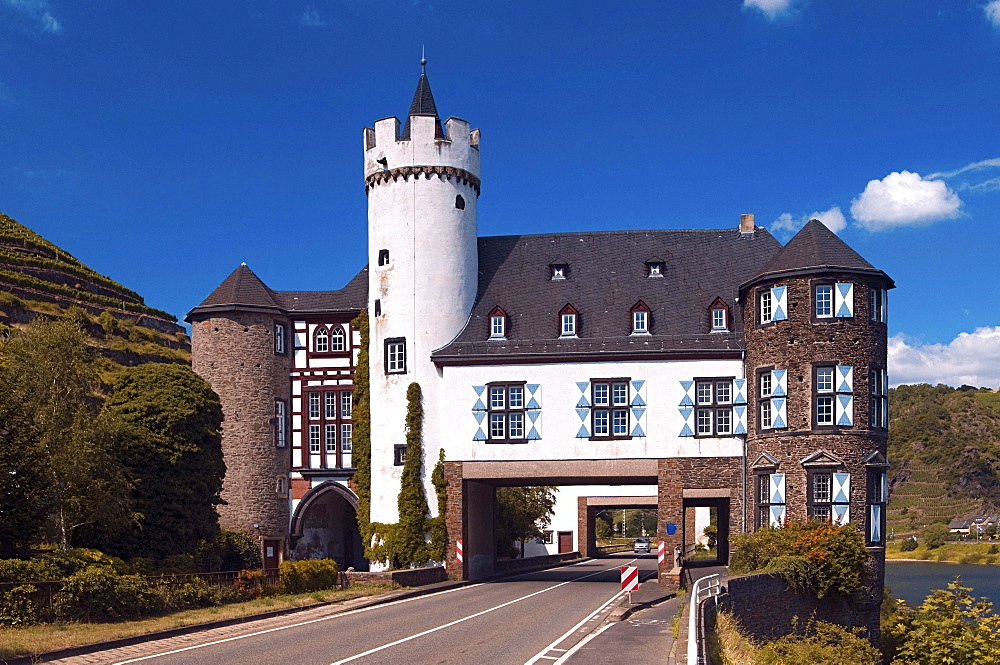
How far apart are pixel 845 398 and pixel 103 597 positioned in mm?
20967

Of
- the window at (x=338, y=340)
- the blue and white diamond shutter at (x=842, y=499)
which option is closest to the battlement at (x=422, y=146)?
the window at (x=338, y=340)

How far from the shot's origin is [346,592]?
28.5m

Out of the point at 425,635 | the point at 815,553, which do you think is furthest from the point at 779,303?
the point at 425,635

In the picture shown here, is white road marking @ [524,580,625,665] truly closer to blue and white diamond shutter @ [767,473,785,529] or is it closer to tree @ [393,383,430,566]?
blue and white diamond shutter @ [767,473,785,529]

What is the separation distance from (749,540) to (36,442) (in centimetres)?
1761

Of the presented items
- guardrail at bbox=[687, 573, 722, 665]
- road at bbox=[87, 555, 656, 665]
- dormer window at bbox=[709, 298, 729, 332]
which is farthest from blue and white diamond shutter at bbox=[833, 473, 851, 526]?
guardrail at bbox=[687, 573, 722, 665]

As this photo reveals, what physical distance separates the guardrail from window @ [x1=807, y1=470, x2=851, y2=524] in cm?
896

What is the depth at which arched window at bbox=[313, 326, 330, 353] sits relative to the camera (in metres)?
42.7

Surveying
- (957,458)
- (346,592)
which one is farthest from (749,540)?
(957,458)

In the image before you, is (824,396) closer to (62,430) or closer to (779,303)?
(779,303)

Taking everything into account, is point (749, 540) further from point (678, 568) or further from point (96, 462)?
point (96, 462)

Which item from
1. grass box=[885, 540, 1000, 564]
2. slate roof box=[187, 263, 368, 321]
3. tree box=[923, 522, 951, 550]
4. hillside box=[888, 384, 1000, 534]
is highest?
slate roof box=[187, 263, 368, 321]

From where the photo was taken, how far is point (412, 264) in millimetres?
38531

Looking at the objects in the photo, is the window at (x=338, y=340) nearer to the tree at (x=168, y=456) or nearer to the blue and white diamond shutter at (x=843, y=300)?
the tree at (x=168, y=456)
